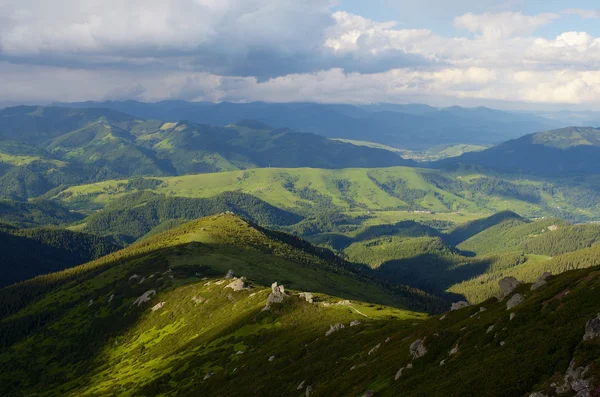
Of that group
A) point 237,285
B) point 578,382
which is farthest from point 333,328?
point 237,285

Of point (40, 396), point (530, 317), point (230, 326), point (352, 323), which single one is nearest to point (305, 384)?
point (352, 323)

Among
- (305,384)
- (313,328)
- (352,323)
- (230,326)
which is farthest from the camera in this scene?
(230,326)

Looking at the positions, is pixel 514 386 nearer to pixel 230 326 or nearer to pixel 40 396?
pixel 230 326

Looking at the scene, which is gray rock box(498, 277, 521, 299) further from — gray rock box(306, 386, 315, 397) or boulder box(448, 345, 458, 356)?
gray rock box(306, 386, 315, 397)

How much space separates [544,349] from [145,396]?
111 metres

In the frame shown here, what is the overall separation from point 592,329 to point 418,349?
2578 centimetres

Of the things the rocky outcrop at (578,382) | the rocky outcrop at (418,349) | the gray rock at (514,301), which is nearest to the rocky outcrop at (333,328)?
the rocky outcrop at (418,349)

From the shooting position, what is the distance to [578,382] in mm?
37219

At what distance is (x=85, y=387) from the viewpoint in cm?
17000

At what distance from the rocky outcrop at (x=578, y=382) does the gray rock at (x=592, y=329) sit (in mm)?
4541

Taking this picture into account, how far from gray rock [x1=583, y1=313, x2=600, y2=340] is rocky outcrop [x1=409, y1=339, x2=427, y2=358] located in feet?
78.5

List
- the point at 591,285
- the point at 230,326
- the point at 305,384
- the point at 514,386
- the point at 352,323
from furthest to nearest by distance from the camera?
the point at 230,326, the point at 352,323, the point at 305,384, the point at 591,285, the point at 514,386

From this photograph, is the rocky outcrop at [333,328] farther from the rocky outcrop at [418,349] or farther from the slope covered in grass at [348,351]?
the rocky outcrop at [418,349]

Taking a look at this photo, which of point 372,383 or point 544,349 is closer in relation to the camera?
point 544,349
